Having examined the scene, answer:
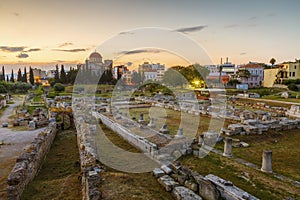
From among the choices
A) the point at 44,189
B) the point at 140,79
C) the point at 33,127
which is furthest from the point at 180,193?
the point at 140,79

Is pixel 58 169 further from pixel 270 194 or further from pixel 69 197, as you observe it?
pixel 270 194

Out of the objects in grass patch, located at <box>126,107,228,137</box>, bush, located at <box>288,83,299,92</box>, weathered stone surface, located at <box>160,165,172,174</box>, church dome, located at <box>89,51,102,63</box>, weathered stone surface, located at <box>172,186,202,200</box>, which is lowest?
weathered stone surface, located at <box>172,186,202,200</box>

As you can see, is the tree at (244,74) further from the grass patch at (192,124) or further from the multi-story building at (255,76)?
the grass patch at (192,124)

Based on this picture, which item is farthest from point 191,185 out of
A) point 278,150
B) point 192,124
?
point 192,124

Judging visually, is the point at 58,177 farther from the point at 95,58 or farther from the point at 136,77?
the point at 95,58

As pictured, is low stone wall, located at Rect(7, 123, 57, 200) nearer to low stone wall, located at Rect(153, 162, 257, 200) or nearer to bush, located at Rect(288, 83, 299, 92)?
low stone wall, located at Rect(153, 162, 257, 200)

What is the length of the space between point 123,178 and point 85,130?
6283mm

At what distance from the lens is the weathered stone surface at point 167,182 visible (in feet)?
21.8

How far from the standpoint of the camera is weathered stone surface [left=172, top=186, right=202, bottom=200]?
Result: 5.88 m

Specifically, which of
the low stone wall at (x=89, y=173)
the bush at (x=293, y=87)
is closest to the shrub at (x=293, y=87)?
the bush at (x=293, y=87)

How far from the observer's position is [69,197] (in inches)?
286

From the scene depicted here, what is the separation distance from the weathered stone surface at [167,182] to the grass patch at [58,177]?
2796 millimetres

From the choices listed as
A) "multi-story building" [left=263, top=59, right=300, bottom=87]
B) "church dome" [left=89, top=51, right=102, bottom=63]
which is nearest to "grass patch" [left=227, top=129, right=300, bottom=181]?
"multi-story building" [left=263, top=59, right=300, bottom=87]

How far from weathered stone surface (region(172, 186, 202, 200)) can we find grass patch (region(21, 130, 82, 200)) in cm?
328
